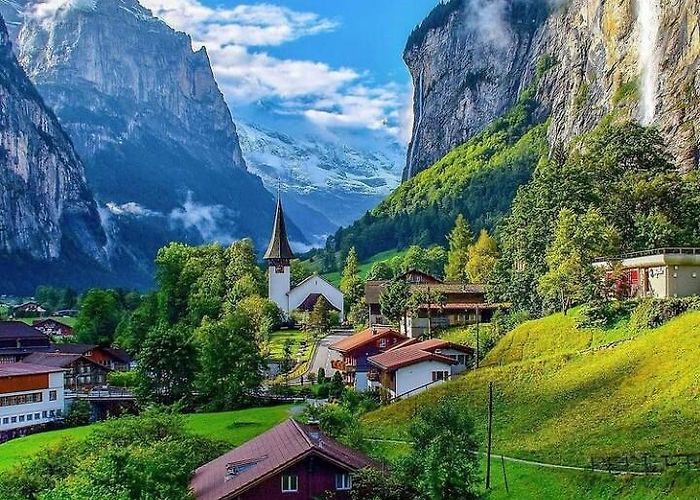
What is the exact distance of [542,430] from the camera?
49.3 metres

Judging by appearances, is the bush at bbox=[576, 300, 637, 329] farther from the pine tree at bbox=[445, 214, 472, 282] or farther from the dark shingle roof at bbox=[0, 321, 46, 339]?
the dark shingle roof at bbox=[0, 321, 46, 339]

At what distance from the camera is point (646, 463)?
39.2 meters

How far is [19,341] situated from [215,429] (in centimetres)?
6075

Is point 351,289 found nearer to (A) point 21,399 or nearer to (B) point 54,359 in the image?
(B) point 54,359

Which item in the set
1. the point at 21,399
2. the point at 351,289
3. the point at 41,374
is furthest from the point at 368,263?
the point at 21,399

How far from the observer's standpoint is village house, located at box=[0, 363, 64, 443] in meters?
78.8

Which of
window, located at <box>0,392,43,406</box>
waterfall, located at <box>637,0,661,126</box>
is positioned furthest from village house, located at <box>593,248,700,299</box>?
waterfall, located at <box>637,0,661,126</box>

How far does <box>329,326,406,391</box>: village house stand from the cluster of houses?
24201mm

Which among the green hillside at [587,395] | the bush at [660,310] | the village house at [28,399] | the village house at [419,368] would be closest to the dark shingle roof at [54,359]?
the village house at [28,399]

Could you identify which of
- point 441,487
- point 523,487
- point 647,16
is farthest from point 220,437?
point 647,16

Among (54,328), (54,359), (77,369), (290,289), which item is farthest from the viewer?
(54,328)

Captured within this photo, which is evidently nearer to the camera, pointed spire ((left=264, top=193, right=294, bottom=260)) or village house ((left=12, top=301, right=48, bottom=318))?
pointed spire ((left=264, top=193, right=294, bottom=260))

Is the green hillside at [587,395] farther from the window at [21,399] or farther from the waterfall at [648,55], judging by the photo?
the waterfall at [648,55]

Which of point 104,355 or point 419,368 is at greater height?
point 104,355
